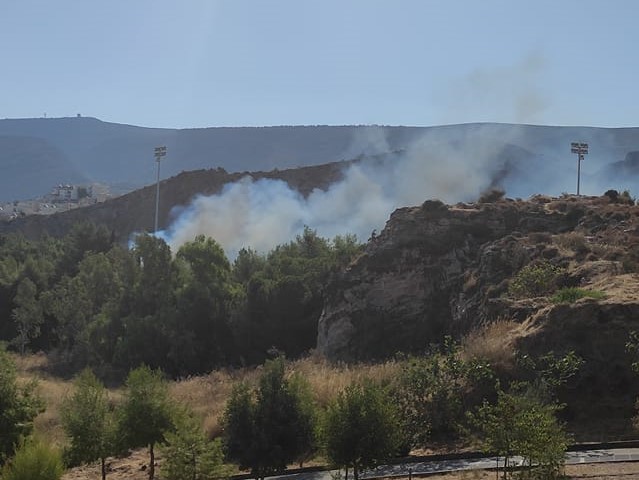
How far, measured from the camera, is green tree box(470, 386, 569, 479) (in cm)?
980

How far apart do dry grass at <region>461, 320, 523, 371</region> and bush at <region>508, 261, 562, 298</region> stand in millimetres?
2849

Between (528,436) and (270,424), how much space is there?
15.6 feet

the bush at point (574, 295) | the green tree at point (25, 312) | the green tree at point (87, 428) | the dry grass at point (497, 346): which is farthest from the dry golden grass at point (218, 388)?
the green tree at point (25, 312)

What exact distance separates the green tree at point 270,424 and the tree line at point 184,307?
59.3 feet

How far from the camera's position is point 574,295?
18.5m

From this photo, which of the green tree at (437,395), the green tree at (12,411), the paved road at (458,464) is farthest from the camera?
the green tree at (437,395)

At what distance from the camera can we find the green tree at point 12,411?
42.8ft

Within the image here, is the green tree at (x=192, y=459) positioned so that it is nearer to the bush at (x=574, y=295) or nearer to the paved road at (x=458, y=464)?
the paved road at (x=458, y=464)

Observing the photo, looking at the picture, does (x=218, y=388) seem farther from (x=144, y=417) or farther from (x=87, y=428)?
(x=87, y=428)

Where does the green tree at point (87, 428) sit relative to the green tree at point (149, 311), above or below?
below

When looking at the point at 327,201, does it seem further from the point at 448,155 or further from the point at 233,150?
the point at 233,150

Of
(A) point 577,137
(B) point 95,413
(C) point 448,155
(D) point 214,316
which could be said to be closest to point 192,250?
(D) point 214,316

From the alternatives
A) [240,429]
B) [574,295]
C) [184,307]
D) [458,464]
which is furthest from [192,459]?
[184,307]

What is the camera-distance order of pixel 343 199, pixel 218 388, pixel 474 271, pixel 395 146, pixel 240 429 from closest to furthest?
pixel 240 429, pixel 218 388, pixel 474 271, pixel 343 199, pixel 395 146
